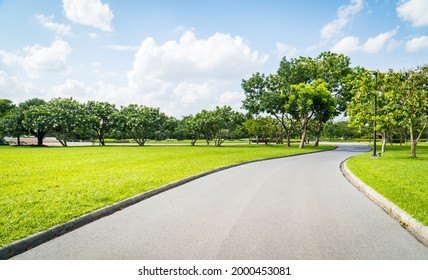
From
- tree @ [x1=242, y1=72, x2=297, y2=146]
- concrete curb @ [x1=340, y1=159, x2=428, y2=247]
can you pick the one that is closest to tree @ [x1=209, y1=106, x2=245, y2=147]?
tree @ [x1=242, y1=72, x2=297, y2=146]

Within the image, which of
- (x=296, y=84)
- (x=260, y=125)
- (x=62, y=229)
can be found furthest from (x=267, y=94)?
(x=62, y=229)

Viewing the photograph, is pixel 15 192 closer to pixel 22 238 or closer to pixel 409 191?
pixel 22 238

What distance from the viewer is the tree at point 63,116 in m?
41.1

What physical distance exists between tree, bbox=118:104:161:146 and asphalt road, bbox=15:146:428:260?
3779 cm

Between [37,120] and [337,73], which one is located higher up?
[337,73]

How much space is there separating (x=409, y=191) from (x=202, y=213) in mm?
5922

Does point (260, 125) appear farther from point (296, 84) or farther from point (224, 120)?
point (296, 84)

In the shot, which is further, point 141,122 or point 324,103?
point 141,122

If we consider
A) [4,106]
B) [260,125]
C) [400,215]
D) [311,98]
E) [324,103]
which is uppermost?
[4,106]

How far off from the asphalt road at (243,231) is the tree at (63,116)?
3933 cm

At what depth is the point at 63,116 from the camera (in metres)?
41.3

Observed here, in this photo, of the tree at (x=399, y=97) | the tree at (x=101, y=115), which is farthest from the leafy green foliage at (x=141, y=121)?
the tree at (x=399, y=97)

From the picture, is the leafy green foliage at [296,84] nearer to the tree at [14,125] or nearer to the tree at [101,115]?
the tree at [101,115]

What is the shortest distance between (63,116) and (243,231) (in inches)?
1691
